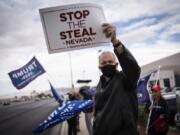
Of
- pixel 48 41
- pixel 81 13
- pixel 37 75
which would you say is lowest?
pixel 37 75

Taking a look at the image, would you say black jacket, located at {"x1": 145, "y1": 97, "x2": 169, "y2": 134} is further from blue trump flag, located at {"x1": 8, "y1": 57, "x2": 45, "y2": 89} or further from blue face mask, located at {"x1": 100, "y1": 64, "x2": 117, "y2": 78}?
blue trump flag, located at {"x1": 8, "y1": 57, "x2": 45, "y2": 89}

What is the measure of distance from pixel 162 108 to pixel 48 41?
346 centimetres

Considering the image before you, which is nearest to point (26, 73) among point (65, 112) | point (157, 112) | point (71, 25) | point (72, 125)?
point (65, 112)

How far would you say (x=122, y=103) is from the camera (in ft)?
9.28

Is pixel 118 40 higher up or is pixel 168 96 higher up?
pixel 118 40

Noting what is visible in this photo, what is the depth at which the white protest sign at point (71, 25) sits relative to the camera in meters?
3.89

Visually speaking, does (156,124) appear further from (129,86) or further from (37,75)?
(37,75)

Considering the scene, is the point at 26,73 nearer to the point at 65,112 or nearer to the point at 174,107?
the point at 65,112

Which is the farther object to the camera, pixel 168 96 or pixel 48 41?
pixel 168 96

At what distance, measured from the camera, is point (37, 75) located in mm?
10469

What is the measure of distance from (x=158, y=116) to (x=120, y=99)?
3924 millimetres

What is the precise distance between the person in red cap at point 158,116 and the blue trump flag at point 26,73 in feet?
14.2

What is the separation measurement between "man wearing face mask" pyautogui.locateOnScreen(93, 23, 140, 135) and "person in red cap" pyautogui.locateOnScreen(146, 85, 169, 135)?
3.70 metres

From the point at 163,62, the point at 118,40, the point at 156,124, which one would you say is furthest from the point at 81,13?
the point at 163,62
